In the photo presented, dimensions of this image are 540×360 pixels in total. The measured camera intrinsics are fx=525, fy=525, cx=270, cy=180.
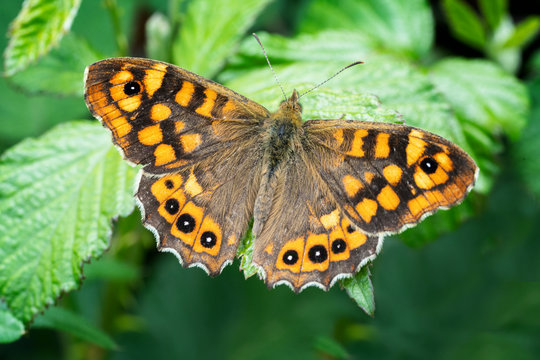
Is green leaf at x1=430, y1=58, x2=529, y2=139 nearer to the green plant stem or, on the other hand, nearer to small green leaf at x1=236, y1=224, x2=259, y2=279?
small green leaf at x1=236, y1=224, x2=259, y2=279

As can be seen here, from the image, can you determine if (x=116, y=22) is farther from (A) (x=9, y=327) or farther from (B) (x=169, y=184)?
(A) (x=9, y=327)

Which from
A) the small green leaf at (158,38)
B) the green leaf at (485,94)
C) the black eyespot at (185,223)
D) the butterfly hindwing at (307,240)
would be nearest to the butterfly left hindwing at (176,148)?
the black eyespot at (185,223)

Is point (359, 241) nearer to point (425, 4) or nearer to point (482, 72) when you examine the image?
point (482, 72)

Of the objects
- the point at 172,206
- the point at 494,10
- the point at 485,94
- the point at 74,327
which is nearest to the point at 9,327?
the point at 74,327

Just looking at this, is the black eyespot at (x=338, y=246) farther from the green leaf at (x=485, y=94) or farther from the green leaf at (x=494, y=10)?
the green leaf at (x=494, y=10)

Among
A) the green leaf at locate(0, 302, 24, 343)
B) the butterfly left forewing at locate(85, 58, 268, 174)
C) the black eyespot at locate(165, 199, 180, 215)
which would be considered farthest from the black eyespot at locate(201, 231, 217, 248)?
the green leaf at locate(0, 302, 24, 343)
